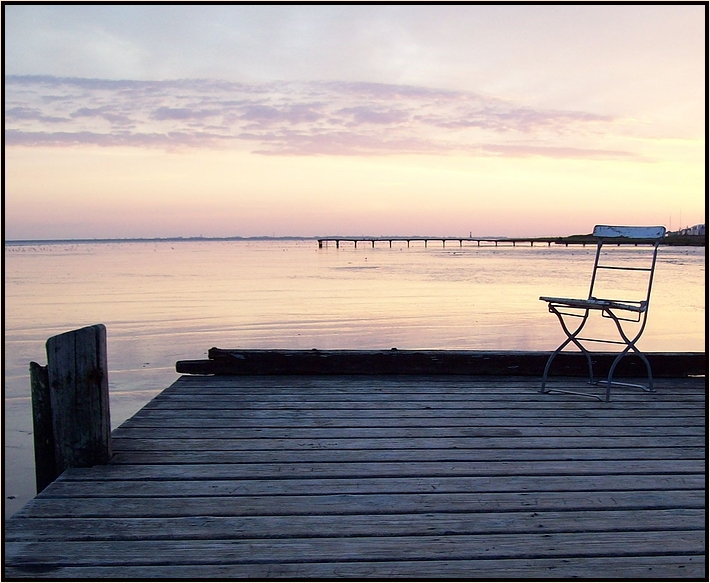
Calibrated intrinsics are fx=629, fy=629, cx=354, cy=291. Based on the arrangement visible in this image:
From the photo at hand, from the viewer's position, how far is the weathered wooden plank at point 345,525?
7.08 feet

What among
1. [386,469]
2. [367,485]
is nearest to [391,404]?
[386,469]

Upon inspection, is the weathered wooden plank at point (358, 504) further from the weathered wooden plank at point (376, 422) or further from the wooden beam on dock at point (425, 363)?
the wooden beam on dock at point (425, 363)

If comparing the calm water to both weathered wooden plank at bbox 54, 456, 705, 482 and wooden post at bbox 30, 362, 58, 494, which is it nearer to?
wooden post at bbox 30, 362, 58, 494

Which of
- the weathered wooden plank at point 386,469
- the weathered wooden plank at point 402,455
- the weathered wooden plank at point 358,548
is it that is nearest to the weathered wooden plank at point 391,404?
the weathered wooden plank at point 402,455

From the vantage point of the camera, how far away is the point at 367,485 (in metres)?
2.63

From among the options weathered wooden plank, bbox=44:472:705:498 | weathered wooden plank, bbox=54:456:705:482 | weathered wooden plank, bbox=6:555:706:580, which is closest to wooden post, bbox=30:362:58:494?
weathered wooden plank, bbox=54:456:705:482

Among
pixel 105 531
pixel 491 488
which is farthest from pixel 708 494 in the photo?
pixel 105 531

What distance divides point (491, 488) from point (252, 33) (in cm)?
853

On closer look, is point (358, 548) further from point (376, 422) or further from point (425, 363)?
point (425, 363)

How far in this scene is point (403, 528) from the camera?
2.21 m

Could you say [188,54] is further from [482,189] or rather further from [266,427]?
[482,189]

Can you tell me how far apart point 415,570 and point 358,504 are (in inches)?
20.7

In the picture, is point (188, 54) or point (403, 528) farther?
point (188, 54)

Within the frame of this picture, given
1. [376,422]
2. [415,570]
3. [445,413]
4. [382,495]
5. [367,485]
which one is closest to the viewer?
[415,570]
